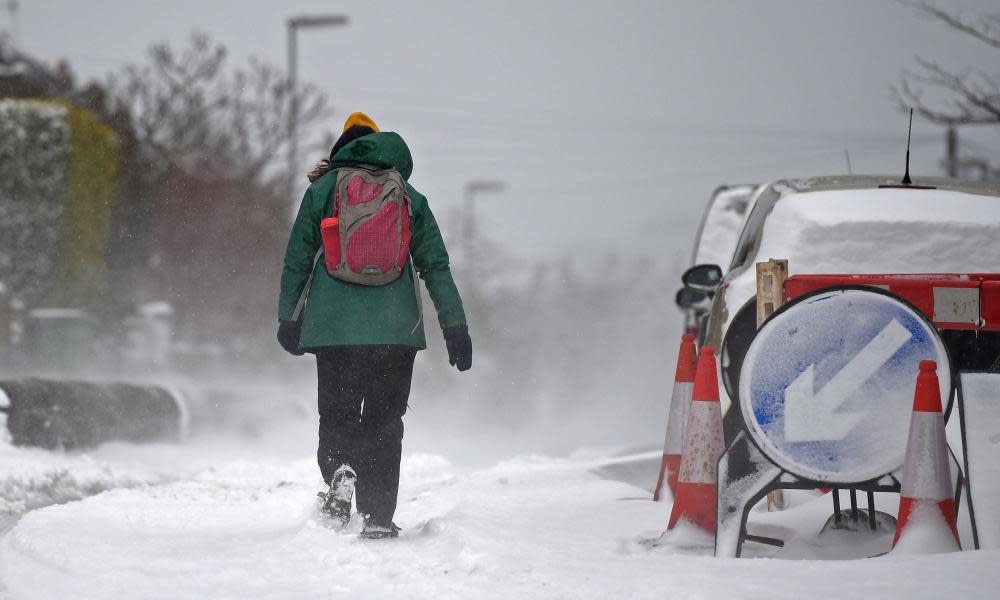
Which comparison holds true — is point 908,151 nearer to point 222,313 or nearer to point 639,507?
point 639,507

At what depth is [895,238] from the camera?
5.79 metres

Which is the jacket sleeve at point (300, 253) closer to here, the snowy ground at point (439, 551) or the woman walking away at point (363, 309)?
the woman walking away at point (363, 309)

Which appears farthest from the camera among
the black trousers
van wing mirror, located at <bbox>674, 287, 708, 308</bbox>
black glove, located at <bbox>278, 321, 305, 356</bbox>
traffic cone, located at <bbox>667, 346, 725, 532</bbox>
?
van wing mirror, located at <bbox>674, 287, 708, 308</bbox>

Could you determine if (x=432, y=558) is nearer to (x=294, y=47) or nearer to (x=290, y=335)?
(x=290, y=335)

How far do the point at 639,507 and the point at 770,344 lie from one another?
61.9 inches

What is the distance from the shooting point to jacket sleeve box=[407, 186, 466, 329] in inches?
207

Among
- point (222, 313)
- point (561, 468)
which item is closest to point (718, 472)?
point (561, 468)

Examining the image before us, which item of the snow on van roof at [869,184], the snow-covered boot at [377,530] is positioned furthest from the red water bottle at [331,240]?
the snow on van roof at [869,184]

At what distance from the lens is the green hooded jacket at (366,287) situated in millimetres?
5020

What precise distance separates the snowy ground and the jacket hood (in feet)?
4.63

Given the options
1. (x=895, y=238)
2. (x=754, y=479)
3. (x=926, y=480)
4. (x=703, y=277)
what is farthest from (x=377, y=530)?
(x=703, y=277)

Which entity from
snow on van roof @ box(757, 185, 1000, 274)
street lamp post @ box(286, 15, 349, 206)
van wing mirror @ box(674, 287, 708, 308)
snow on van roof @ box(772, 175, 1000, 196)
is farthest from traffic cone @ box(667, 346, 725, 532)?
street lamp post @ box(286, 15, 349, 206)

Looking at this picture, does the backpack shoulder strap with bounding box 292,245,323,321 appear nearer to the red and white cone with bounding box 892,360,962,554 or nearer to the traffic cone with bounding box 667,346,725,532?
the traffic cone with bounding box 667,346,725,532

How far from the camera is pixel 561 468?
326 inches
